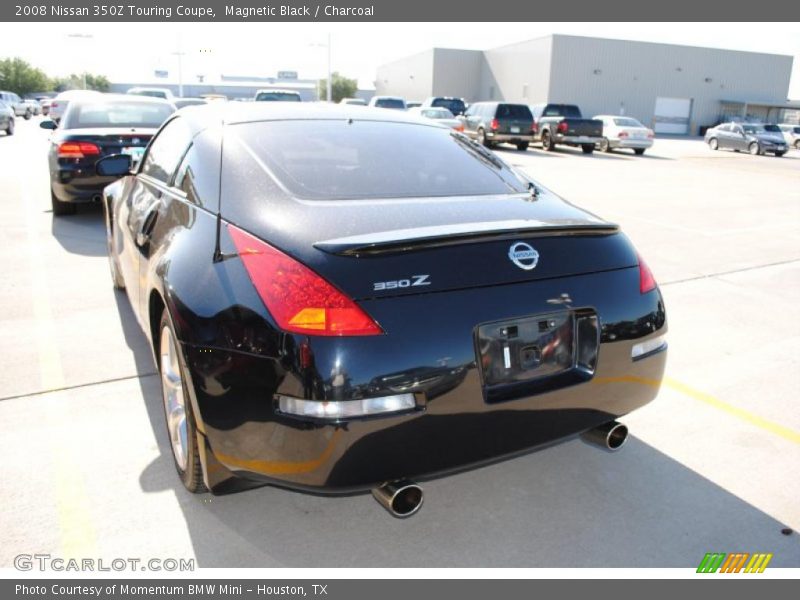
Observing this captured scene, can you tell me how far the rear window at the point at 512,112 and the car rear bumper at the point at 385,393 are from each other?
23394 mm

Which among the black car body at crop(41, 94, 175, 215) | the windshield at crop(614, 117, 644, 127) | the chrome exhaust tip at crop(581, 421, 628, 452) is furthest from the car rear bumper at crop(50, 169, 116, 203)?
the windshield at crop(614, 117, 644, 127)

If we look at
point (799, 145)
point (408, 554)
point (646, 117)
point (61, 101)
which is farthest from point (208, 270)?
point (646, 117)

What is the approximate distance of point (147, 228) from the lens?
3.47m

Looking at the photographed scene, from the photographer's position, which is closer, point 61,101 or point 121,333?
point 121,333

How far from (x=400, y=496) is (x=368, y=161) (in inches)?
63.8

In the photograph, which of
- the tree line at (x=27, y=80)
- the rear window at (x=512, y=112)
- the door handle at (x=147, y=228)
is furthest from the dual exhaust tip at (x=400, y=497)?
the tree line at (x=27, y=80)

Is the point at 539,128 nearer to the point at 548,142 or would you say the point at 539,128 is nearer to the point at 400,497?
the point at 548,142

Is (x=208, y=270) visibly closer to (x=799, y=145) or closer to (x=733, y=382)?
(x=733, y=382)

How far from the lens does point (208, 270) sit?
252cm

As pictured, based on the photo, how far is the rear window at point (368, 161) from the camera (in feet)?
9.62

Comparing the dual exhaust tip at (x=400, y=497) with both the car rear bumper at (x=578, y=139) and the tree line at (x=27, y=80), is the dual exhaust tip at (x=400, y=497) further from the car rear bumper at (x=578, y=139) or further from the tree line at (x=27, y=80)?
the tree line at (x=27, y=80)

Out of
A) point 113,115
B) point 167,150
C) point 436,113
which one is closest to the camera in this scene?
point 167,150

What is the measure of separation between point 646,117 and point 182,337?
186ft

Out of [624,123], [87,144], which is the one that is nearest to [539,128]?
[624,123]
